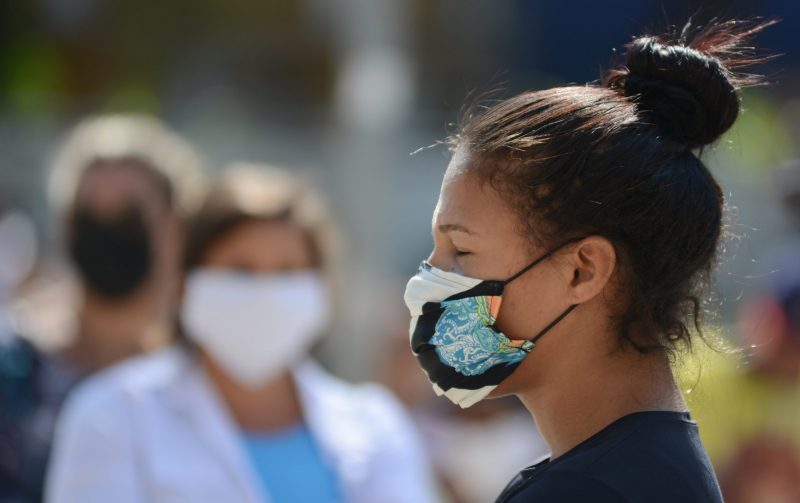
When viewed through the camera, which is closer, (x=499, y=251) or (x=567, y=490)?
(x=567, y=490)

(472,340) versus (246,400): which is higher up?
(472,340)

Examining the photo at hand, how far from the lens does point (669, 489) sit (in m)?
1.53

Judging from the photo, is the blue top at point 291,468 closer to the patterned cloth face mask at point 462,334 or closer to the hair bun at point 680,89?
the patterned cloth face mask at point 462,334

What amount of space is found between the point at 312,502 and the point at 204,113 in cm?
896

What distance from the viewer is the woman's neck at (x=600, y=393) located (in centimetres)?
171

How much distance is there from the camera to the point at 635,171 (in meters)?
1.69

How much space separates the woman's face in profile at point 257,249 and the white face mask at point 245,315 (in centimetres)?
3

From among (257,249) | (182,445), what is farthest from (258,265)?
(182,445)

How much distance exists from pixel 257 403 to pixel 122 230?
0.94 meters

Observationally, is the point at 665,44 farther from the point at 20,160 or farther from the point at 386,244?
the point at 20,160

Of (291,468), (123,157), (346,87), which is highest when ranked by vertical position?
(123,157)

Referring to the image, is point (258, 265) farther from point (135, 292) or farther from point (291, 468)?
point (135, 292)

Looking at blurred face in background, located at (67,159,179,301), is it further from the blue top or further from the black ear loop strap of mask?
the black ear loop strap of mask

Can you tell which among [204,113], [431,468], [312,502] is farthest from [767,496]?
[204,113]
